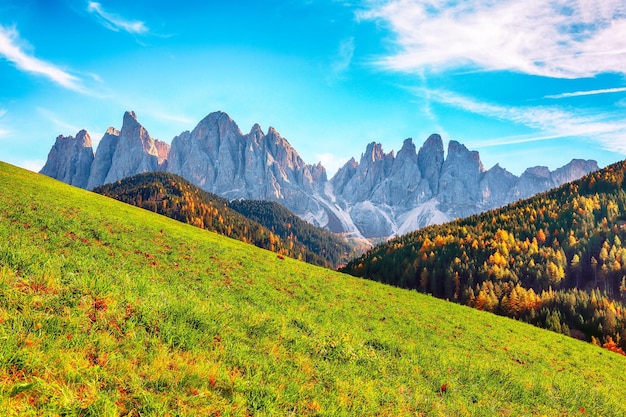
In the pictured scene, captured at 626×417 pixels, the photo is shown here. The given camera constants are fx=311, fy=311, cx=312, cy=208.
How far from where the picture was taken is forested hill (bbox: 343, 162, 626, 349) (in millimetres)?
81913

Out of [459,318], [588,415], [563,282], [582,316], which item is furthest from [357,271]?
[588,415]

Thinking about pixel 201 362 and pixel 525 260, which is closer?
pixel 201 362

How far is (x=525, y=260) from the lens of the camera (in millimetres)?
107812

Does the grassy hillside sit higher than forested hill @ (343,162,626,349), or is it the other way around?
forested hill @ (343,162,626,349)

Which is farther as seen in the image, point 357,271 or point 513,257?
point 357,271

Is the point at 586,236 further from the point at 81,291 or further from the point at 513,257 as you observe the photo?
the point at 81,291

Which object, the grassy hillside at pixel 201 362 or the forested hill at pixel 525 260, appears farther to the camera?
the forested hill at pixel 525 260

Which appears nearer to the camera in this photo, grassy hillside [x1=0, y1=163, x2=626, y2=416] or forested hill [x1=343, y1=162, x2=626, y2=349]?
grassy hillside [x1=0, y1=163, x2=626, y2=416]

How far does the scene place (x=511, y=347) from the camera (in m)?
22.4

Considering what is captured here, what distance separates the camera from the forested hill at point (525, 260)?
8191 cm

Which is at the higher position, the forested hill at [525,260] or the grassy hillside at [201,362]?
the forested hill at [525,260]

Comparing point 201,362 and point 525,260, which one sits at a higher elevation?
point 525,260

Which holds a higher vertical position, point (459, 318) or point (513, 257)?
point (513, 257)

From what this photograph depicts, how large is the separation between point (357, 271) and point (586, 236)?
90.9m
